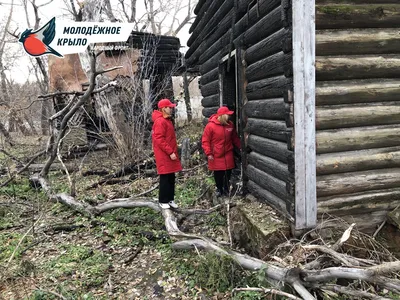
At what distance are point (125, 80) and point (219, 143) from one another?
593 centimetres

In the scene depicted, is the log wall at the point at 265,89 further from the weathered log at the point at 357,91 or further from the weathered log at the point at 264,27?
the weathered log at the point at 357,91

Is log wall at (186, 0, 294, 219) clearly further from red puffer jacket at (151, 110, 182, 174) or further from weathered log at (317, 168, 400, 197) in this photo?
red puffer jacket at (151, 110, 182, 174)

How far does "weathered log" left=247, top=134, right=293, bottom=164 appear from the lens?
147 inches

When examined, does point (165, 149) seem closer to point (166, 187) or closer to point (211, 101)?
point (166, 187)

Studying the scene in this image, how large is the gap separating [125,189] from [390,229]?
538 cm

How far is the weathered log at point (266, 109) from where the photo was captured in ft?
12.4

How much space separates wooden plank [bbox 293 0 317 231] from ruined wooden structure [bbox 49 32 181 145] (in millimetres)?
5973

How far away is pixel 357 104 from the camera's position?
3602mm

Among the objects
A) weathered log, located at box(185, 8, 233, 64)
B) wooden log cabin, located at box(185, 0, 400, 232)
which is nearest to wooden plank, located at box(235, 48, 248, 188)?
wooden log cabin, located at box(185, 0, 400, 232)

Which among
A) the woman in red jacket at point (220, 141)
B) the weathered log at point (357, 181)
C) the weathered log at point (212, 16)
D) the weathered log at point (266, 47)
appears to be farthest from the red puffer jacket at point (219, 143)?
the weathered log at point (357, 181)

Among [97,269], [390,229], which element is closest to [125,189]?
[97,269]

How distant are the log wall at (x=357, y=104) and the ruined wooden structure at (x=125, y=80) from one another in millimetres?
6132

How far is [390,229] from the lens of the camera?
12.3 feet

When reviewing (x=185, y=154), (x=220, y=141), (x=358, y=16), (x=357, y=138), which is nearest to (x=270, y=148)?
(x=357, y=138)
